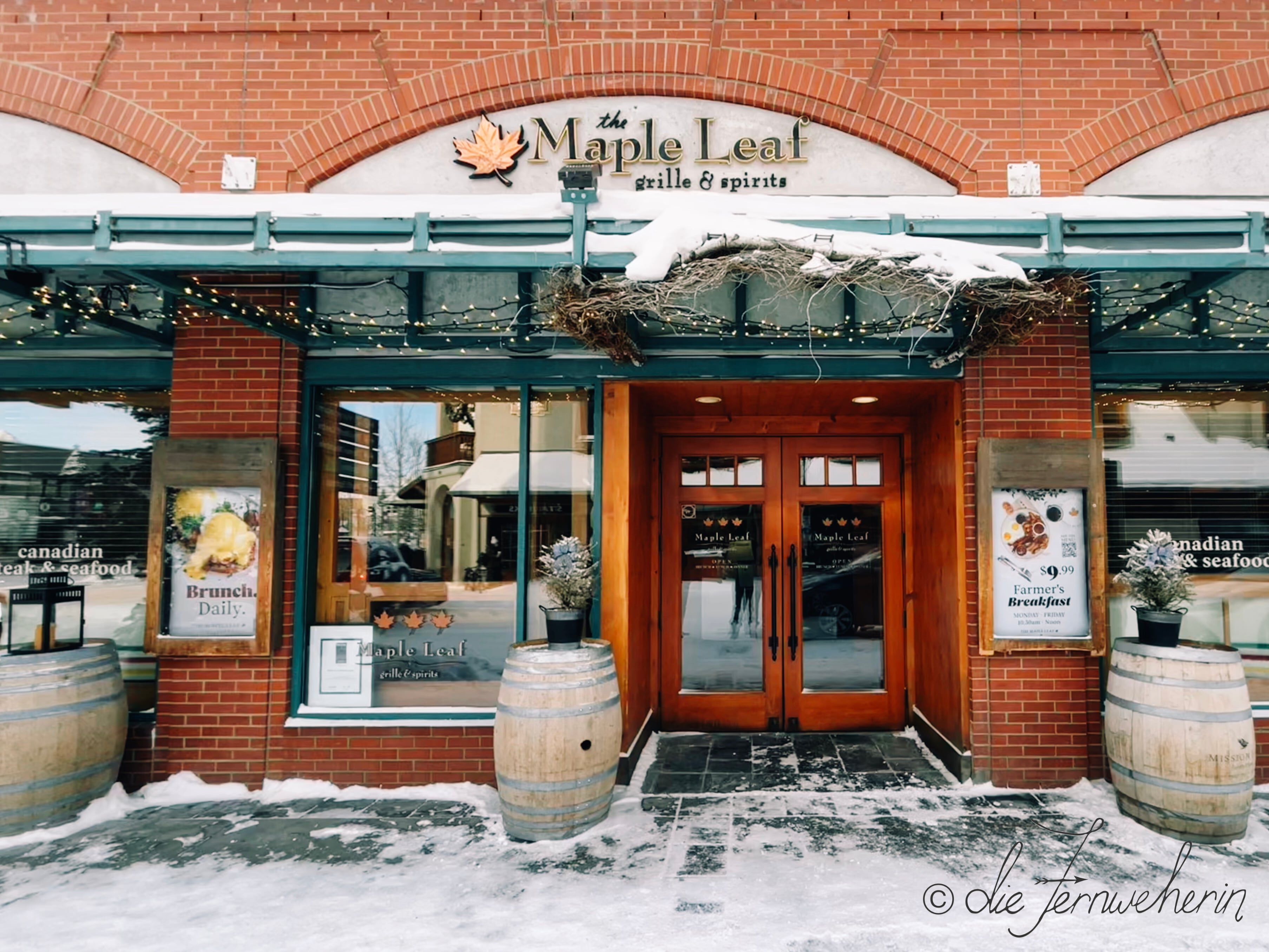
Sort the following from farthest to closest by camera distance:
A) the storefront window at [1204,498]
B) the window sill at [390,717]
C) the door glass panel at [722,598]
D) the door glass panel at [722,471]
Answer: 1. the door glass panel at [722,471]
2. the door glass panel at [722,598]
3. the storefront window at [1204,498]
4. the window sill at [390,717]

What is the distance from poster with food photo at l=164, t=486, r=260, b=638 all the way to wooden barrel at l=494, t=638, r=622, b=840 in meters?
2.00

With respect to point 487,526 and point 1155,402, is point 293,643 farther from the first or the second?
point 1155,402

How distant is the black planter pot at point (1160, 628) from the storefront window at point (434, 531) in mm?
3520

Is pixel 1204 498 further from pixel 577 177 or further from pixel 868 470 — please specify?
pixel 577 177

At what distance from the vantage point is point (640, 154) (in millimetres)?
5078

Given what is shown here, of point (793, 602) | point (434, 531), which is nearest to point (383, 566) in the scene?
point (434, 531)

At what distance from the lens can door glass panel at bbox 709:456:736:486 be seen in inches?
246

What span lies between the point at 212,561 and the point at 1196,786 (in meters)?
6.05

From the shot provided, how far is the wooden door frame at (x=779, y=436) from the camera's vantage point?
6.04 meters

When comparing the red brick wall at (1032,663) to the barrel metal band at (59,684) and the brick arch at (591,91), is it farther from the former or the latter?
the barrel metal band at (59,684)

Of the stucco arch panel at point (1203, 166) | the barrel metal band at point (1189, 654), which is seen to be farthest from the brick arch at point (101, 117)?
the barrel metal band at point (1189, 654)

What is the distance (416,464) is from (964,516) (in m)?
3.86

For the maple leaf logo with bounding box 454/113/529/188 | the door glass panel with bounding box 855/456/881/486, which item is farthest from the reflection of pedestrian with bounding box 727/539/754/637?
the maple leaf logo with bounding box 454/113/529/188

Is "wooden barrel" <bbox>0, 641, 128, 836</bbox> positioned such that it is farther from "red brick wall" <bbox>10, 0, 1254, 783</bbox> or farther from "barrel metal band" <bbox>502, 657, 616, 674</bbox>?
"barrel metal band" <bbox>502, 657, 616, 674</bbox>
